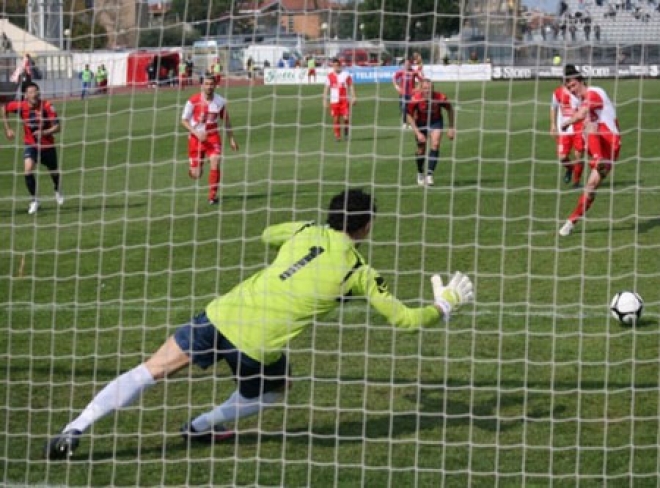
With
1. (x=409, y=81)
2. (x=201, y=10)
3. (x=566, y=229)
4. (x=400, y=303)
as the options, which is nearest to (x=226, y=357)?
(x=400, y=303)

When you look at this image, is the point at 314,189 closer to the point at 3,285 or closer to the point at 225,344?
the point at 3,285

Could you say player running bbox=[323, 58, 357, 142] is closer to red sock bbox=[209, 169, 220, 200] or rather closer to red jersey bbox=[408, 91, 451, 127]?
red jersey bbox=[408, 91, 451, 127]

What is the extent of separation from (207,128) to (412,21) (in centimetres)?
916

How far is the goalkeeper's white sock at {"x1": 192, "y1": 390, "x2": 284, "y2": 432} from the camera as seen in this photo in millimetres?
7016

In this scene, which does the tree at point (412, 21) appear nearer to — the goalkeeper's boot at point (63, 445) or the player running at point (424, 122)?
the goalkeeper's boot at point (63, 445)

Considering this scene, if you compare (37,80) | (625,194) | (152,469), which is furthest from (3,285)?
(625,194)

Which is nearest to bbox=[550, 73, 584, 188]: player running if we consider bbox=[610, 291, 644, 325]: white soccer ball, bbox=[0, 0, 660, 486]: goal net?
bbox=[0, 0, 660, 486]: goal net

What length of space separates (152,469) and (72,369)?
2126mm

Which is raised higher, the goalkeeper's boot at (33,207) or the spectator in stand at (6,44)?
the spectator in stand at (6,44)

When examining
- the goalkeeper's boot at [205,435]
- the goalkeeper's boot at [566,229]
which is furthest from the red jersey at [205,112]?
the goalkeeper's boot at [205,435]

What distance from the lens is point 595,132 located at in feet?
49.0

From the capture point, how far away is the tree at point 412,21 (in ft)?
26.7

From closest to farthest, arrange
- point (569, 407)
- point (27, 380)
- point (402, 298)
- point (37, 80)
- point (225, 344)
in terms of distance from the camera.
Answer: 1. point (225, 344)
2. point (569, 407)
3. point (27, 380)
4. point (402, 298)
5. point (37, 80)

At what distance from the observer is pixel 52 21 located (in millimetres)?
8609
